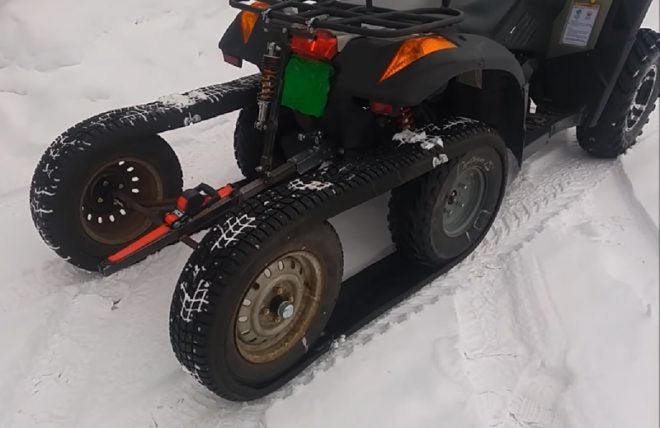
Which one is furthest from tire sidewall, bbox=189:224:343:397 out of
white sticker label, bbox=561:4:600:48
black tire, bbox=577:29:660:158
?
black tire, bbox=577:29:660:158

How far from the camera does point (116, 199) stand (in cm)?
291

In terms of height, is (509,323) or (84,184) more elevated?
(84,184)

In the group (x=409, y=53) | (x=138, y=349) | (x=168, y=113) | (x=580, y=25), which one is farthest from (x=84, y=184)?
(x=580, y=25)

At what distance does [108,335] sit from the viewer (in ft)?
8.57

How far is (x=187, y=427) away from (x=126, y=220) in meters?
1.13

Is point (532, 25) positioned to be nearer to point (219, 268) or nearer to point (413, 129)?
point (413, 129)

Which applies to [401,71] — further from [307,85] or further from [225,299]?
[225,299]

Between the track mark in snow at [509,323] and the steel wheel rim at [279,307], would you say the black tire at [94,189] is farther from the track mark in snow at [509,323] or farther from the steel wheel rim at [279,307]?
the track mark in snow at [509,323]

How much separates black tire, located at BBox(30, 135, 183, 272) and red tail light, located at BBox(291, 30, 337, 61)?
867 millimetres

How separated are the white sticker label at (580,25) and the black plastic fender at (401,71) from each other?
110 cm

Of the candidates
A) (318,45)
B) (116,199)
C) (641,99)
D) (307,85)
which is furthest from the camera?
(641,99)

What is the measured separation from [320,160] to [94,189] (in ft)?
3.37

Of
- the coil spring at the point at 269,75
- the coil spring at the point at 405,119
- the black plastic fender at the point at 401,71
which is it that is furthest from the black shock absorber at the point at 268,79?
the coil spring at the point at 405,119

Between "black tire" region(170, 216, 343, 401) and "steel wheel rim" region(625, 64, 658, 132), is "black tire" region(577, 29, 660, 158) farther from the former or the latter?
"black tire" region(170, 216, 343, 401)
